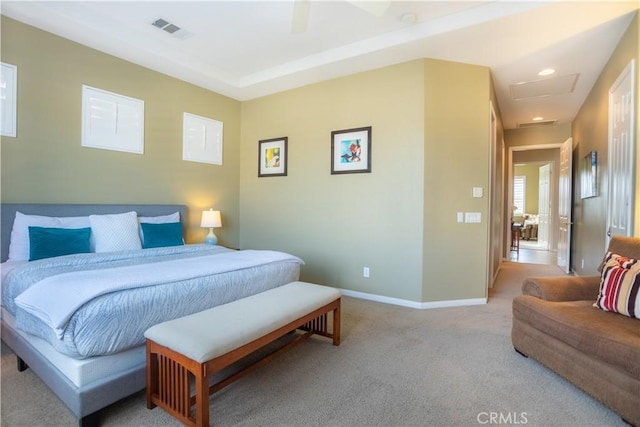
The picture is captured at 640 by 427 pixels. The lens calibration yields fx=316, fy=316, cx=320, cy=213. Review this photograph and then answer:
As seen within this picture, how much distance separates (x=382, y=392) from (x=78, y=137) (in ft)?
12.1

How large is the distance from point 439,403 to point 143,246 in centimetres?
313

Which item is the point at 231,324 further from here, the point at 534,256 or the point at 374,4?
the point at 534,256

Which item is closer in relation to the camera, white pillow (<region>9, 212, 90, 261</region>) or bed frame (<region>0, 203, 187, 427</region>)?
bed frame (<region>0, 203, 187, 427</region>)

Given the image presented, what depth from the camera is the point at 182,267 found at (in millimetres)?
2271

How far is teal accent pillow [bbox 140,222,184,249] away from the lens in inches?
135

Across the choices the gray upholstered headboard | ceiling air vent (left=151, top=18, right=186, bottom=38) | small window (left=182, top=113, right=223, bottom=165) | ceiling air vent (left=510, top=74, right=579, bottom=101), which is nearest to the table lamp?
the gray upholstered headboard

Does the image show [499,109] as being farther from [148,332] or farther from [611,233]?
[148,332]

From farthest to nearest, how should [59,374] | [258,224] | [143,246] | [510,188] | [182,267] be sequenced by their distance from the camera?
[510,188]
[258,224]
[143,246]
[182,267]
[59,374]

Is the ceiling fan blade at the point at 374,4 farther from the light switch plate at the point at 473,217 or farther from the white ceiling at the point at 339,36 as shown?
the light switch plate at the point at 473,217

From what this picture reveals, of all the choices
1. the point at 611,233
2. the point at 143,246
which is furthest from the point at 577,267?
the point at 143,246

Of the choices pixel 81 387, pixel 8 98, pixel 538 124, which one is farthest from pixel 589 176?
pixel 8 98

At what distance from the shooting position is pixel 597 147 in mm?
3824

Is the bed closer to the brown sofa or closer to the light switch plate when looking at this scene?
the brown sofa

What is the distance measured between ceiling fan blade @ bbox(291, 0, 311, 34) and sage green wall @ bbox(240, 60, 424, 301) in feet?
4.88
